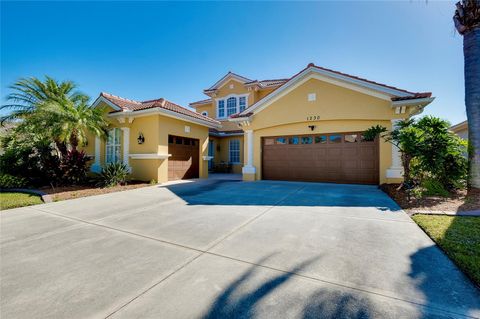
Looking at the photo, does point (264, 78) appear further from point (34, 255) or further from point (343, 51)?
point (34, 255)

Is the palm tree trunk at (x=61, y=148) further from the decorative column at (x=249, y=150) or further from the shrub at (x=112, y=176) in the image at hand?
the decorative column at (x=249, y=150)

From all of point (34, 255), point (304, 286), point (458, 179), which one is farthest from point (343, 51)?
point (34, 255)

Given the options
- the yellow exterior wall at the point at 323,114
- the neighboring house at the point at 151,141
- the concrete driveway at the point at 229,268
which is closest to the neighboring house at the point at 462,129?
the yellow exterior wall at the point at 323,114

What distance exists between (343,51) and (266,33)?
3.82 metres

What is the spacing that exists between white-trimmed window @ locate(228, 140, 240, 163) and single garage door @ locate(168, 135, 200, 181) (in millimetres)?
4466

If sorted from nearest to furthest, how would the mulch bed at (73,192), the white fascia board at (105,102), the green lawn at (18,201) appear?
the green lawn at (18,201) < the mulch bed at (73,192) < the white fascia board at (105,102)

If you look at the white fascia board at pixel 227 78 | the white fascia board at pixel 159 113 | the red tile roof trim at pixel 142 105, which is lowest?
the white fascia board at pixel 159 113

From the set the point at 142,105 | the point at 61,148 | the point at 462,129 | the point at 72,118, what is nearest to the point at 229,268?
the point at 72,118

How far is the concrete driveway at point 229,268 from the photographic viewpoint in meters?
1.97

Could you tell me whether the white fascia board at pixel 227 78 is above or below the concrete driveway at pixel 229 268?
above

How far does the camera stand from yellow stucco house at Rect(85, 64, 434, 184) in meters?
9.43

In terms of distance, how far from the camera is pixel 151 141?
38.0 feet

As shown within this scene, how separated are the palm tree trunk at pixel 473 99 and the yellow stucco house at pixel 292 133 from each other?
1326 mm

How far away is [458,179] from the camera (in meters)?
6.96
